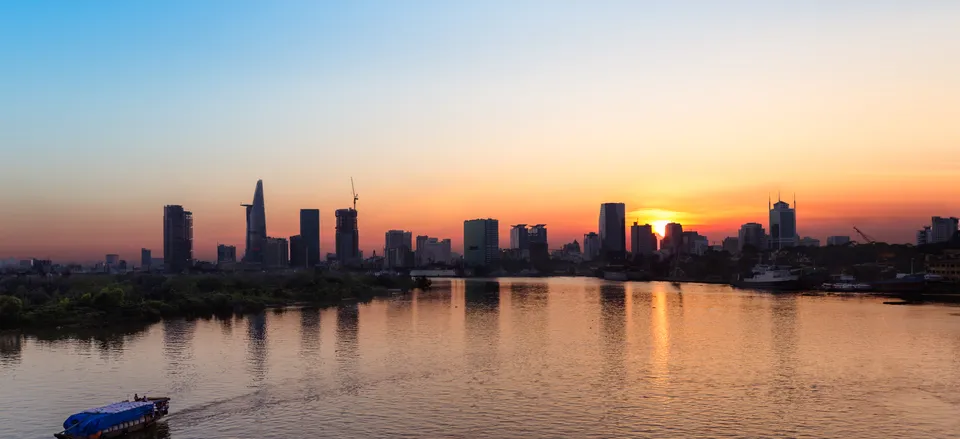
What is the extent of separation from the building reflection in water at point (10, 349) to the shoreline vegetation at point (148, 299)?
855 centimetres

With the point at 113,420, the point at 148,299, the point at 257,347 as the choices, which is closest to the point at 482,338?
the point at 257,347

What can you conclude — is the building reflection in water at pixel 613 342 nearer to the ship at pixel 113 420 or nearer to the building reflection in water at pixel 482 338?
the building reflection in water at pixel 482 338

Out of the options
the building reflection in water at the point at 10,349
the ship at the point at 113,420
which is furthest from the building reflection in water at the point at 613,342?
the building reflection in water at the point at 10,349

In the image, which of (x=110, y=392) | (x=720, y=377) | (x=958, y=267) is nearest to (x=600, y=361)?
(x=720, y=377)

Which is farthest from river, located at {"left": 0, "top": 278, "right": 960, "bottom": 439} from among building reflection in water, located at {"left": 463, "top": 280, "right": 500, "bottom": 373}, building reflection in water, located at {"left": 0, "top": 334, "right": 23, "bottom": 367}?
building reflection in water, located at {"left": 463, "top": 280, "right": 500, "bottom": 373}

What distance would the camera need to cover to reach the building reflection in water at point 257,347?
59031 mm

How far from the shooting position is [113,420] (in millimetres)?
40500

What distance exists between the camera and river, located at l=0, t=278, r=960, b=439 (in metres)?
42.6

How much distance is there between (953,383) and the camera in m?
52.9

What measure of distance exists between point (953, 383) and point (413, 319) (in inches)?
2856

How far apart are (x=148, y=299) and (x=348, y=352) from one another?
6126 cm

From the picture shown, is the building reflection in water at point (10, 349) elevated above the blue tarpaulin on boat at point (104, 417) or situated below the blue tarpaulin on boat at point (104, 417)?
below

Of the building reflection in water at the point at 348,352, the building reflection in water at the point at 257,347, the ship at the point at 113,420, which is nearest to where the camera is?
the ship at the point at 113,420

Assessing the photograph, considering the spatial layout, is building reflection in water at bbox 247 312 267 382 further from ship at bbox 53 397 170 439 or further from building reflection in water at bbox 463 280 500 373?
building reflection in water at bbox 463 280 500 373
